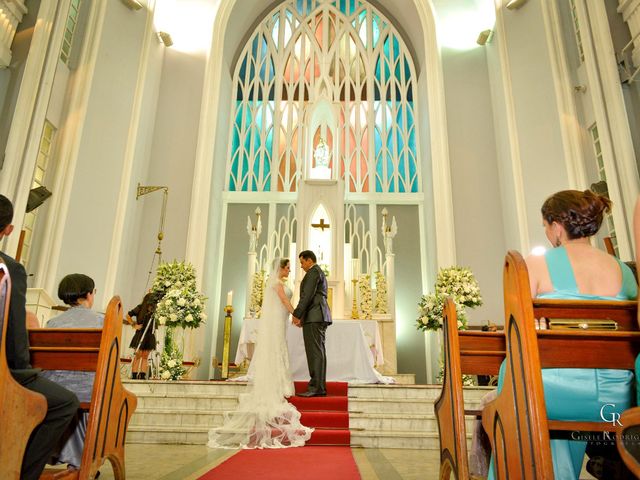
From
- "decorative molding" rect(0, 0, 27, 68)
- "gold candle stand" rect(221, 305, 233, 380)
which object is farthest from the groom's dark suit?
"decorative molding" rect(0, 0, 27, 68)

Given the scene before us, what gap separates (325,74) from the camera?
11.1 meters

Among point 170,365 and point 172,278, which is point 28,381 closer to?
point 170,365

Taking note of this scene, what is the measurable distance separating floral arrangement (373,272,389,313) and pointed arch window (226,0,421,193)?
2.26m

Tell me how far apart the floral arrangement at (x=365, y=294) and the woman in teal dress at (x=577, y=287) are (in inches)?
257

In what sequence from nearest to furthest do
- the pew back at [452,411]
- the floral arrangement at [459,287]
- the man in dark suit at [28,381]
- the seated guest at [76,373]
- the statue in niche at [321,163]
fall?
the man in dark suit at [28,381] → the pew back at [452,411] → the seated guest at [76,373] → the floral arrangement at [459,287] → the statue in niche at [321,163]

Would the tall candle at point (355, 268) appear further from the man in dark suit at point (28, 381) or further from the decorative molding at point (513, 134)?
the man in dark suit at point (28, 381)

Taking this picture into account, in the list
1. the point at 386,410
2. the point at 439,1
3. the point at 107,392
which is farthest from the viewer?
the point at 439,1

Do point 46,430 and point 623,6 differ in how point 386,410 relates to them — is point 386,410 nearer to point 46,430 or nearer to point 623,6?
point 46,430

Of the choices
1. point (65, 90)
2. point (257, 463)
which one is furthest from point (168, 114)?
point (257, 463)

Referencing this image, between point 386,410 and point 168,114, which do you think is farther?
point 168,114

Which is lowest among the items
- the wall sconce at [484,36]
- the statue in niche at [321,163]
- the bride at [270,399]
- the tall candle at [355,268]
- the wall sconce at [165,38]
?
the bride at [270,399]

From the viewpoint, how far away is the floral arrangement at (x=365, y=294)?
8.36m

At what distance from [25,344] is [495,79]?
9.33 meters

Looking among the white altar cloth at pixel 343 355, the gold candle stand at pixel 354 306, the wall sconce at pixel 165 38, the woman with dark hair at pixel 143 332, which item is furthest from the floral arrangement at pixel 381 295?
the wall sconce at pixel 165 38
